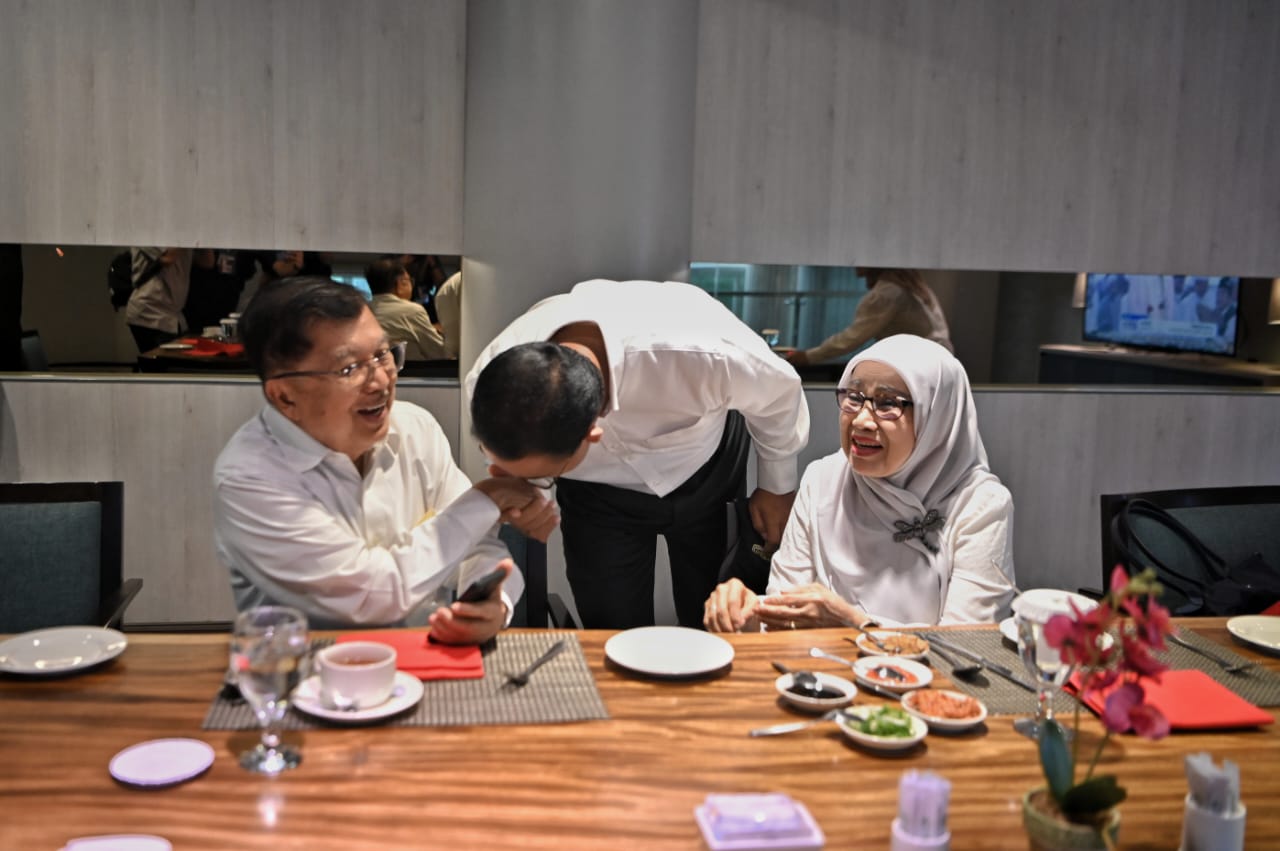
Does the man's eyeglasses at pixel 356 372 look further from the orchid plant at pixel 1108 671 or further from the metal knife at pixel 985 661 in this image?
the orchid plant at pixel 1108 671

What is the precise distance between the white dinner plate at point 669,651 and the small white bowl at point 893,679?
0.21m

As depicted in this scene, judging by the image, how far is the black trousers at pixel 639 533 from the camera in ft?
9.77

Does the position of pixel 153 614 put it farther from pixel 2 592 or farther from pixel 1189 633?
pixel 1189 633

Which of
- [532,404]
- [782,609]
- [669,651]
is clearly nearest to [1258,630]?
[782,609]

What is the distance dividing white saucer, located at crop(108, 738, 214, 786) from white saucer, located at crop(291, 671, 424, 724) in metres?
0.14

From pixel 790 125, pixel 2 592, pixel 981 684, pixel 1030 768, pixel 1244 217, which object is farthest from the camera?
pixel 1244 217

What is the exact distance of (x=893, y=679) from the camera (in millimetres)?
1766

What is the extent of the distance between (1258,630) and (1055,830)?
1.09 metres

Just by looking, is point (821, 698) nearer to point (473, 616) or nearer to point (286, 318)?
point (473, 616)

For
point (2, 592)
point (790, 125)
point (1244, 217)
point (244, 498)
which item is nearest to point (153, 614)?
point (2, 592)

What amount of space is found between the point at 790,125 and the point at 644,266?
3.09ft

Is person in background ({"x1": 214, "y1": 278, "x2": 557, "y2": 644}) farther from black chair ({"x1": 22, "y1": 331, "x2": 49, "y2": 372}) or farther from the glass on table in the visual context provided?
black chair ({"x1": 22, "y1": 331, "x2": 49, "y2": 372})

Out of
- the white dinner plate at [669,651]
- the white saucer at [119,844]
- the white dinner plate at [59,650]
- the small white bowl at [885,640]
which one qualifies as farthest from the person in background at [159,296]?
the white saucer at [119,844]

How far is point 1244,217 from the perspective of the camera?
4730 millimetres
